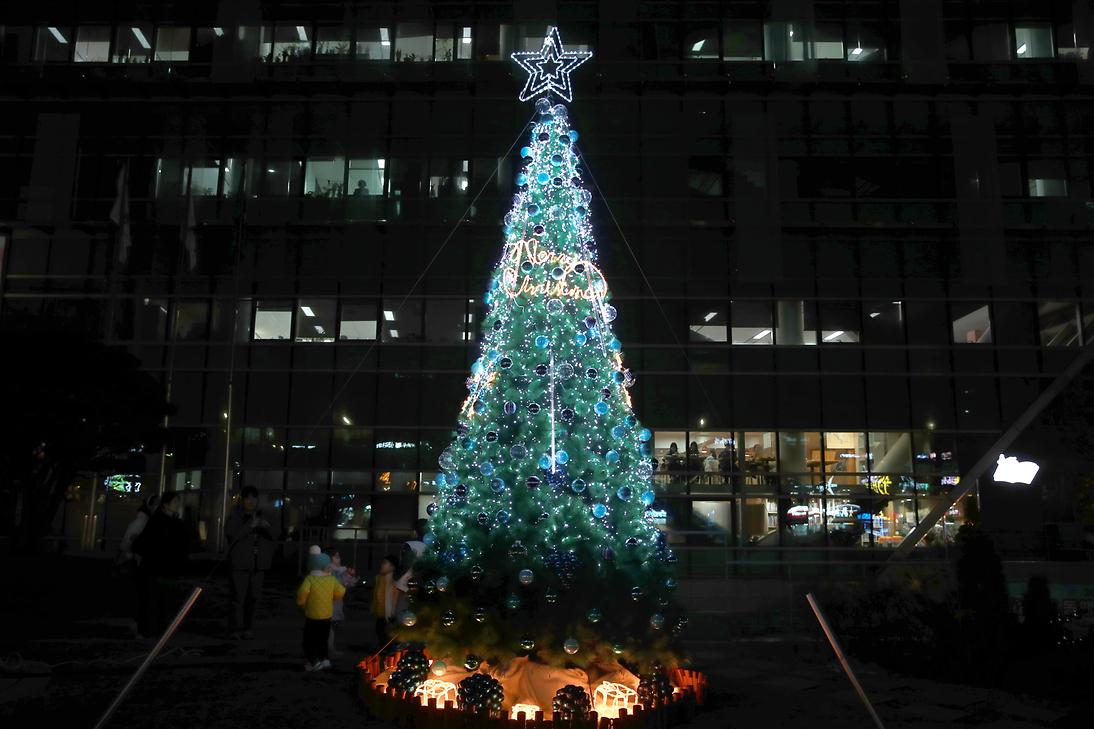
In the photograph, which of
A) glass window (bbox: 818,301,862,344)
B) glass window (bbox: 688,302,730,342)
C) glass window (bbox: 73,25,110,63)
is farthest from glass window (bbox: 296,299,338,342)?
glass window (bbox: 818,301,862,344)

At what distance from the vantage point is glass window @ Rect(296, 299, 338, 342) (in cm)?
2583

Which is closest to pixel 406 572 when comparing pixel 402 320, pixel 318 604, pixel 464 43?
pixel 318 604

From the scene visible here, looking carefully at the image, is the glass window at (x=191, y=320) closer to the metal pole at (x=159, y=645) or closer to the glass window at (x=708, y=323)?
the glass window at (x=708, y=323)

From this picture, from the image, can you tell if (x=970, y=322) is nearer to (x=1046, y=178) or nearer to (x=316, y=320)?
(x=1046, y=178)

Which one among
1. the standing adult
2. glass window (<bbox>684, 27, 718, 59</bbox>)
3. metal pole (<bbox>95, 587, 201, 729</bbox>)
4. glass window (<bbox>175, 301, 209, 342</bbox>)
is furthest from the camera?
glass window (<bbox>684, 27, 718, 59</bbox>)

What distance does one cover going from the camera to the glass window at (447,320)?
2572 centimetres

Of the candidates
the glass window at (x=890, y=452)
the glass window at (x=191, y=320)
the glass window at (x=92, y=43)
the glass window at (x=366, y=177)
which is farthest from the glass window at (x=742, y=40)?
the glass window at (x=92, y=43)

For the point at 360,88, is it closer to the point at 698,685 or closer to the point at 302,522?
the point at 302,522

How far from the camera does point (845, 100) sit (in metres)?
26.5

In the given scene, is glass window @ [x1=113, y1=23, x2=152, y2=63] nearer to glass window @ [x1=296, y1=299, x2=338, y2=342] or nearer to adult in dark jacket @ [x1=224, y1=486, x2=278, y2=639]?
glass window @ [x1=296, y1=299, x2=338, y2=342]

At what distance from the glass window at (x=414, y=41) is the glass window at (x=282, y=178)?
4.39 metres

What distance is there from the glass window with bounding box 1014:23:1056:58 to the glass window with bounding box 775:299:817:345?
31.8 ft

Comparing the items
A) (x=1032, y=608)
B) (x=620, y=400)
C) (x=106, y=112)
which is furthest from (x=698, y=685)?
(x=106, y=112)

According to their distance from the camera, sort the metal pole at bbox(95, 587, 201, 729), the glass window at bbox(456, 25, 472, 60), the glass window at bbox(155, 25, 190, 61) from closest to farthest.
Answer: the metal pole at bbox(95, 587, 201, 729) → the glass window at bbox(456, 25, 472, 60) → the glass window at bbox(155, 25, 190, 61)
